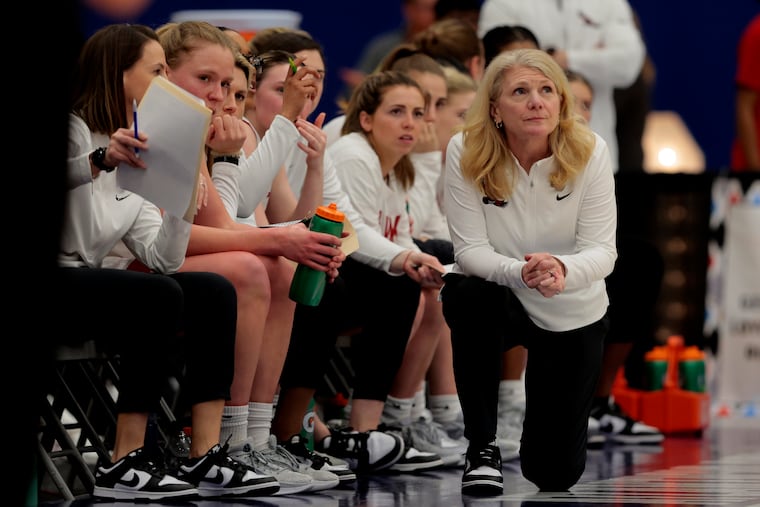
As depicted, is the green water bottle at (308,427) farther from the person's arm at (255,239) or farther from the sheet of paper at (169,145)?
the sheet of paper at (169,145)

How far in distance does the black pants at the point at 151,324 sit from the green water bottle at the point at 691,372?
253cm

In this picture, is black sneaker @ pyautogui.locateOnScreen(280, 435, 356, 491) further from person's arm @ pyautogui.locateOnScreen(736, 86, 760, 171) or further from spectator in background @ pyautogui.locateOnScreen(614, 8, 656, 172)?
person's arm @ pyautogui.locateOnScreen(736, 86, 760, 171)

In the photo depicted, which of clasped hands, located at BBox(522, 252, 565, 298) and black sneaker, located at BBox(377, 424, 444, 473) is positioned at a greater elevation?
clasped hands, located at BBox(522, 252, 565, 298)

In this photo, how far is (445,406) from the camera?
418cm

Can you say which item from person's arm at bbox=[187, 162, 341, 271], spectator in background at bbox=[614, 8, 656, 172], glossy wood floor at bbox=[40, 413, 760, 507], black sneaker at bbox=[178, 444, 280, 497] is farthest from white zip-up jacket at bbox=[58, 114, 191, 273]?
spectator in background at bbox=[614, 8, 656, 172]

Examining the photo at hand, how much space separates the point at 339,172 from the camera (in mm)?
3939

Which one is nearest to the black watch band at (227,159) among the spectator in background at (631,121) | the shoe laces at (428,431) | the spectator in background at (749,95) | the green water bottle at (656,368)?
the shoe laces at (428,431)

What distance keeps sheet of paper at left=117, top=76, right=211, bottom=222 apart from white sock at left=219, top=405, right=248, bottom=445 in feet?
1.85

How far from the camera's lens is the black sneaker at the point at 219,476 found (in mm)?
2936

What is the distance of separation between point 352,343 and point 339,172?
520 millimetres

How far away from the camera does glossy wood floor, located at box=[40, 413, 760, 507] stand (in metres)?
2.98

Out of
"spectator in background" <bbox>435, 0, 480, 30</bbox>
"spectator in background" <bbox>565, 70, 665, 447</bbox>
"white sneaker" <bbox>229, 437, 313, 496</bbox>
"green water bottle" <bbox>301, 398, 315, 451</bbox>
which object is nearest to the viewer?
"white sneaker" <bbox>229, 437, 313, 496</bbox>

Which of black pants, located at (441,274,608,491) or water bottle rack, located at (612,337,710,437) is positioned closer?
black pants, located at (441,274,608,491)

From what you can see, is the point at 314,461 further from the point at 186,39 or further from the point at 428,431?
the point at 186,39
